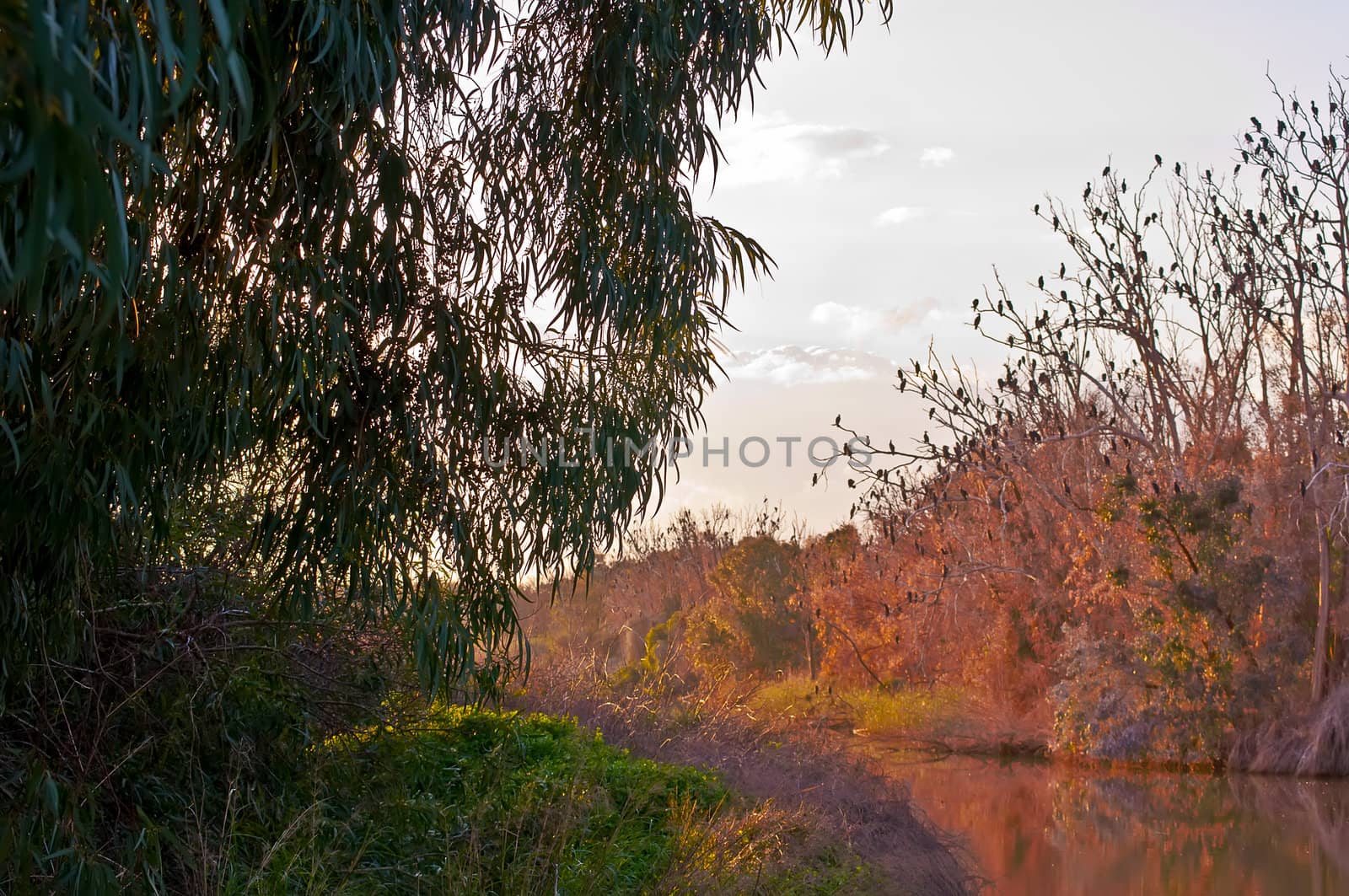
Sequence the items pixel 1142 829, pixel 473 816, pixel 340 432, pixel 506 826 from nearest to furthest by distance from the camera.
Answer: pixel 340 432, pixel 506 826, pixel 473 816, pixel 1142 829

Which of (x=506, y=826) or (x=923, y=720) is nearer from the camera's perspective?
(x=506, y=826)

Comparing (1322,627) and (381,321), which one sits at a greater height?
(381,321)

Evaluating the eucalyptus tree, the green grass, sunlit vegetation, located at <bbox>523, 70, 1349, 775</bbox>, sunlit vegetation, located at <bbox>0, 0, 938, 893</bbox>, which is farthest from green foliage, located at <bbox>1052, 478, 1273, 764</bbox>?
the eucalyptus tree

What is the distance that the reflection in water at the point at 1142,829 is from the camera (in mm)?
8820

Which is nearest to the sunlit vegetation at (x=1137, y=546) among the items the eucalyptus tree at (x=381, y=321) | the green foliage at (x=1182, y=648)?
the green foliage at (x=1182, y=648)

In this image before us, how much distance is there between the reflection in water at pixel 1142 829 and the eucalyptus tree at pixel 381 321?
5.79m

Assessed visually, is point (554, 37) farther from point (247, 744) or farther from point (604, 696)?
point (604, 696)

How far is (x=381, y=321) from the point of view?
13.2ft

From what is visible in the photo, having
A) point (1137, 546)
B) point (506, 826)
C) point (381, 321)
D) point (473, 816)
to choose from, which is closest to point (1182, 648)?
point (1137, 546)

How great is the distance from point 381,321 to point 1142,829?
907 cm

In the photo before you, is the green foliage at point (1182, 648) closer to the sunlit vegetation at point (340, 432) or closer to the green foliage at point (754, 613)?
the green foliage at point (754, 613)

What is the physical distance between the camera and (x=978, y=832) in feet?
33.3

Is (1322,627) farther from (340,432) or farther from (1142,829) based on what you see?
(340,432)

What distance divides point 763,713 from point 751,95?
6388 mm
